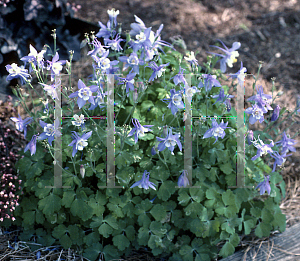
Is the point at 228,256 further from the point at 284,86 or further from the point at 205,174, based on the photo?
the point at 284,86

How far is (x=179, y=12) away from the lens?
555cm

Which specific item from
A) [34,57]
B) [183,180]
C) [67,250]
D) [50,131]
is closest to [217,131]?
[183,180]

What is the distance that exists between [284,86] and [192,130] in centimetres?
230

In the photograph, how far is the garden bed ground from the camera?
4477 mm

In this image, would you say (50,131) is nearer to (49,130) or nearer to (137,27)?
(49,130)

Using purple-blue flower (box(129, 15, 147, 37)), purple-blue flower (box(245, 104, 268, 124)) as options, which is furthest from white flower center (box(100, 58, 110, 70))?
purple-blue flower (box(245, 104, 268, 124))

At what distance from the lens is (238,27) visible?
17.7ft

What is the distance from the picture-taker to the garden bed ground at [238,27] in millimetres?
4477

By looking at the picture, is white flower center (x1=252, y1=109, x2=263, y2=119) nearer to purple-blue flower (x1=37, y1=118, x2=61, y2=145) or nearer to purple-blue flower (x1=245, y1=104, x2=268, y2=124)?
purple-blue flower (x1=245, y1=104, x2=268, y2=124)

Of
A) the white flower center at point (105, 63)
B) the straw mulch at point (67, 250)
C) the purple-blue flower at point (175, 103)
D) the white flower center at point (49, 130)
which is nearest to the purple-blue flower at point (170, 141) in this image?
the purple-blue flower at point (175, 103)

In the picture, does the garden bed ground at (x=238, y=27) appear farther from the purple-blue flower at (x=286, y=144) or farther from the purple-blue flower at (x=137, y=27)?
the purple-blue flower at (x=137, y=27)

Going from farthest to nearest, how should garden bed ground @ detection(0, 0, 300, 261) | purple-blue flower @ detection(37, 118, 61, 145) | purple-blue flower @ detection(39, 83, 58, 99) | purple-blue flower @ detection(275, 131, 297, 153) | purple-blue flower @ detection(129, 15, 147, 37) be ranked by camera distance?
garden bed ground @ detection(0, 0, 300, 261) → purple-blue flower @ detection(275, 131, 297, 153) → purple-blue flower @ detection(129, 15, 147, 37) → purple-blue flower @ detection(37, 118, 61, 145) → purple-blue flower @ detection(39, 83, 58, 99)

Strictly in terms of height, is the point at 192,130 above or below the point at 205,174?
above

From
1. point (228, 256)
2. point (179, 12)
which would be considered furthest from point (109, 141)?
point (179, 12)
